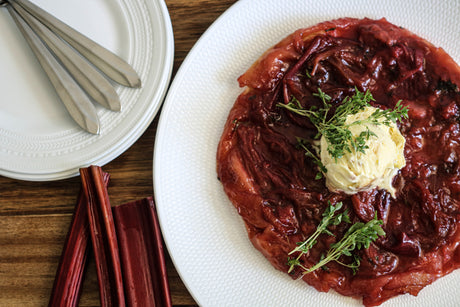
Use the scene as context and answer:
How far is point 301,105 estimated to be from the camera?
3.20m

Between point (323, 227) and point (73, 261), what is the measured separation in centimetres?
212

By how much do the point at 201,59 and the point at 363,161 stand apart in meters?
1.59

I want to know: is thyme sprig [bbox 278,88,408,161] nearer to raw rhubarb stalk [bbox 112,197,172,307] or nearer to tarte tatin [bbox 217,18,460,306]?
tarte tatin [bbox 217,18,460,306]

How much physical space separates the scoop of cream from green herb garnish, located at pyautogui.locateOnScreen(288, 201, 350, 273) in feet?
0.60

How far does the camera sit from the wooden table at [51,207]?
11.7 ft

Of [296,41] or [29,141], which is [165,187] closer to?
[29,141]

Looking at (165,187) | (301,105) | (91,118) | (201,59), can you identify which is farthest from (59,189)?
(301,105)

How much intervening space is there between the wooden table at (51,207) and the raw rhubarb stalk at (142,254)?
17cm

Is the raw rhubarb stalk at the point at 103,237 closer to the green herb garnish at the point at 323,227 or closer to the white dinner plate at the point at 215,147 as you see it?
the white dinner plate at the point at 215,147

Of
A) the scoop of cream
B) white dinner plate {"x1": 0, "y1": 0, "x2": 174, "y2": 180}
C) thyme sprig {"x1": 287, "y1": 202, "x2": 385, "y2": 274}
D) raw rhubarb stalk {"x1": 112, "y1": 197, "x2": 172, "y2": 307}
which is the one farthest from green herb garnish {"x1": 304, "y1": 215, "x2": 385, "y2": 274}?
white dinner plate {"x1": 0, "y1": 0, "x2": 174, "y2": 180}

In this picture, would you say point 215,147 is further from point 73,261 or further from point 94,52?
point 73,261

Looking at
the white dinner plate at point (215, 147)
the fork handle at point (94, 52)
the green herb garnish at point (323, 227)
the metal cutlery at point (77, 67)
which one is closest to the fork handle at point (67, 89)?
the metal cutlery at point (77, 67)

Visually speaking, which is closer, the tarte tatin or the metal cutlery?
the tarte tatin

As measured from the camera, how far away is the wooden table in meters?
3.56
